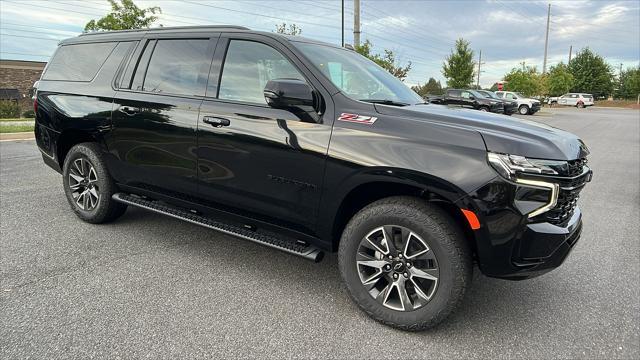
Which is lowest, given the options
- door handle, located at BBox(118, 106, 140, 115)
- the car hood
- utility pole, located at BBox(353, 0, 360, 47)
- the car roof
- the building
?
the car hood

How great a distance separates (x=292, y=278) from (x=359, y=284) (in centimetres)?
76

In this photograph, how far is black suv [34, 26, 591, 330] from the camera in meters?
2.53

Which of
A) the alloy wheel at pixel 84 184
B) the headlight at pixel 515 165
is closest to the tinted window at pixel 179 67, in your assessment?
the alloy wheel at pixel 84 184

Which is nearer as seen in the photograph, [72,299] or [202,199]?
[72,299]

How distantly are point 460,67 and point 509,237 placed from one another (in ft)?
131

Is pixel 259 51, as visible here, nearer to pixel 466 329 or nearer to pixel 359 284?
pixel 359 284

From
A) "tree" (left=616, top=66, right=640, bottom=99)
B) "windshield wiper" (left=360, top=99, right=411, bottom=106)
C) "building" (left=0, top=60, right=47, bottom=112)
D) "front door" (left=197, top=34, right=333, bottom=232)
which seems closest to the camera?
"front door" (left=197, top=34, right=333, bottom=232)

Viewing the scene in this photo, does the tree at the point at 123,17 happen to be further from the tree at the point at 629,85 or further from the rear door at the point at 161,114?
the tree at the point at 629,85

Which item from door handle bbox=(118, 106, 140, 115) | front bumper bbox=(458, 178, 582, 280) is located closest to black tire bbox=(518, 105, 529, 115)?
front bumper bbox=(458, 178, 582, 280)

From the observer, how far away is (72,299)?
3045mm

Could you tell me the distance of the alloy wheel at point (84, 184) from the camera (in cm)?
447

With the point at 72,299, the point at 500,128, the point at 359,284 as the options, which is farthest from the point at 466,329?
the point at 72,299

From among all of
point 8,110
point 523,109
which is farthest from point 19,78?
point 523,109

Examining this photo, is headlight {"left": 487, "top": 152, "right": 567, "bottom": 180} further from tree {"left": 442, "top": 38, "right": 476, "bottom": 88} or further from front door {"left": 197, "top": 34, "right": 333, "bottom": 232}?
tree {"left": 442, "top": 38, "right": 476, "bottom": 88}
